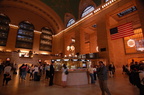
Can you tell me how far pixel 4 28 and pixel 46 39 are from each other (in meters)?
10.8

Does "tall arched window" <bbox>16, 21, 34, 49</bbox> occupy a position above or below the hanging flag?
above

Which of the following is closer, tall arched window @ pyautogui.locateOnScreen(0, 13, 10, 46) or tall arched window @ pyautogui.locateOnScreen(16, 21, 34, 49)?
tall arched window @ pyautogui.locateOnScreen(0, 13, 10, 46)

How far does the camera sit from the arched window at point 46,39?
26203 millimetres

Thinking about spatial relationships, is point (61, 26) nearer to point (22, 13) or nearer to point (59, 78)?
point (22, 13)

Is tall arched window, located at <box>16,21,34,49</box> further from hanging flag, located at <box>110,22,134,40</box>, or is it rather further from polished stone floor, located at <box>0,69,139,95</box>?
A: hanging flag, located at <box>110,22,134,40</box>

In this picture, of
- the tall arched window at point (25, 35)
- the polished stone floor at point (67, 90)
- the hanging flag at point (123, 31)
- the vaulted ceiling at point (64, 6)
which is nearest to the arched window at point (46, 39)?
the tall arched window at point (25, 35)

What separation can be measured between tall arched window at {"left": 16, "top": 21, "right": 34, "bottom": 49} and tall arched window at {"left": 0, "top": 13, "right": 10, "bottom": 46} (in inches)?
100.0

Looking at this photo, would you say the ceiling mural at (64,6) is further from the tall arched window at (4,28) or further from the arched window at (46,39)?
the tall arched window at (4,28)

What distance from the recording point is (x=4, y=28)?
20781mm

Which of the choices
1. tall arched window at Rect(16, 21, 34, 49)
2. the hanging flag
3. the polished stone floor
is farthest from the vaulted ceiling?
the polished stone floor

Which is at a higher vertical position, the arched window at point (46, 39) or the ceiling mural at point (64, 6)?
the ceiling mural at point (64, 6)

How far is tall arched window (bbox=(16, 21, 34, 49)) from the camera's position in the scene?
2252 cm

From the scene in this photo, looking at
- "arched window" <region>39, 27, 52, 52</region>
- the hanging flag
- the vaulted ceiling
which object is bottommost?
the hanging flag

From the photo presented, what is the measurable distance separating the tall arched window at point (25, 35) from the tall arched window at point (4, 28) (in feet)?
8.33
